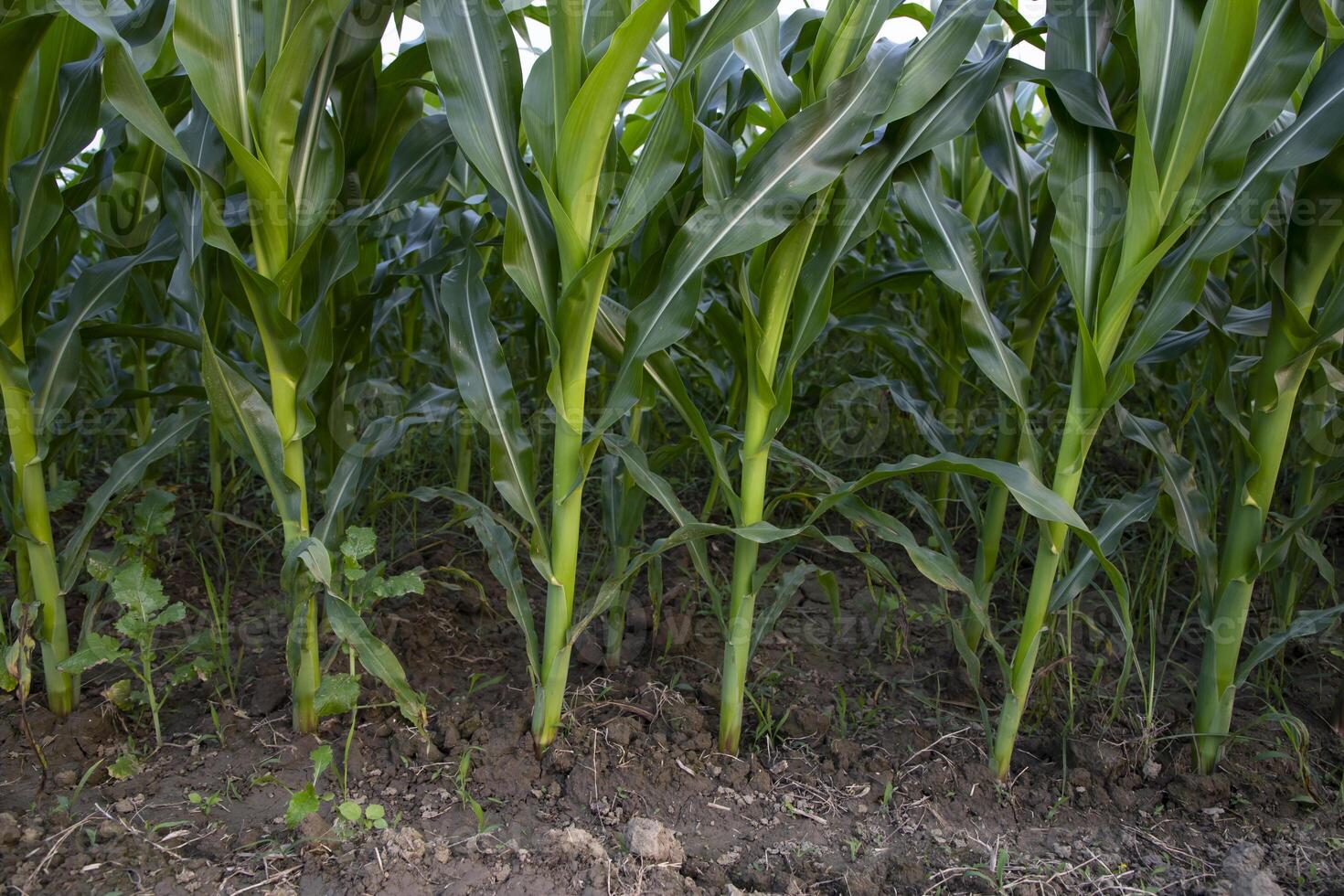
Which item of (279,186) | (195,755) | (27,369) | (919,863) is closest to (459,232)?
(279,186)

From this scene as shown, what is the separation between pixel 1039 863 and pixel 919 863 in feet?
0.78

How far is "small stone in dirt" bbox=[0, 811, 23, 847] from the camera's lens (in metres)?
1.66

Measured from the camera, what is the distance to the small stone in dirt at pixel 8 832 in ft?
5.43

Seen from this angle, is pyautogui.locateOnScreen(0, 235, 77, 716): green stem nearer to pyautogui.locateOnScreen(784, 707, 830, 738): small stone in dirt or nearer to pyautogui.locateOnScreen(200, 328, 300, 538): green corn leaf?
pyautogui.locateOnScreen(200, 328, 300, 538): green corn leaf

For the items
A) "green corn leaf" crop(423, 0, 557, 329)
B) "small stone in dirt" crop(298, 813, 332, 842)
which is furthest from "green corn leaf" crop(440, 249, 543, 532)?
"small stone in dirt" crop(298, 813, 332, 842)

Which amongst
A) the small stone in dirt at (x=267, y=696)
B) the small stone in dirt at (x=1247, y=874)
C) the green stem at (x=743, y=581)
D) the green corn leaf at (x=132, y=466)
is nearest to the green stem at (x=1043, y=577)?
the small stone in dirt at (x=1247, y=874)

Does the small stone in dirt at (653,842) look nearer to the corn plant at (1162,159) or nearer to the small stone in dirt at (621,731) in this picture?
the small stone in dirt at (621,731)

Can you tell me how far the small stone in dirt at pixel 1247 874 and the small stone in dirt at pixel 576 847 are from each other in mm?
1160

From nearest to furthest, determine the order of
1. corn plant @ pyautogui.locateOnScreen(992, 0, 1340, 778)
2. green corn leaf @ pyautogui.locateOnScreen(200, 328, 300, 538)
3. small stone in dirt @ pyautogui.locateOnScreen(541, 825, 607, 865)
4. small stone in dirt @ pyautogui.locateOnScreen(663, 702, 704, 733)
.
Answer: corn plant @ pyautogui.locateOnScreen(992, 0, 1340, 778), small stone in dirt @ pyautogui.locateOnScreen(541, 825, 607, 865), green corn leaf @ pyautogui.locateOnScreen(200, 328, 300, 538), small stone in dirt @ pyautogui.locateOnScreen(663, 702, 704, 733)

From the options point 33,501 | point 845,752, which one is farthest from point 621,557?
point 33,501

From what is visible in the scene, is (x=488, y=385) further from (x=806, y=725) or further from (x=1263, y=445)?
(x=1263, y=445)

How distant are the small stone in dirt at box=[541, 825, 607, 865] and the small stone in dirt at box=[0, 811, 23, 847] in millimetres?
970

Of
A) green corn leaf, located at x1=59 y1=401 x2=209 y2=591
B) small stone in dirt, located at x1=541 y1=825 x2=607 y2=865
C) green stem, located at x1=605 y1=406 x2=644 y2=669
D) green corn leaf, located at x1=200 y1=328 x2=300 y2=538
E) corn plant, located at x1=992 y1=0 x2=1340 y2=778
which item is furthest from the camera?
green stem, located at x1=605 y1=406 x2=644 y2=669

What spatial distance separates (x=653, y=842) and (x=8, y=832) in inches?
46.6
